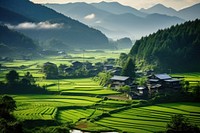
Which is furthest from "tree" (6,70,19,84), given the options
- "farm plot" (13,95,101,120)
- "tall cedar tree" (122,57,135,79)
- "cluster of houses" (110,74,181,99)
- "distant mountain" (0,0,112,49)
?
"distant mountain" (0,0,112,49)

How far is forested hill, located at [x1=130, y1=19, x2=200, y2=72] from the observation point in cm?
6169

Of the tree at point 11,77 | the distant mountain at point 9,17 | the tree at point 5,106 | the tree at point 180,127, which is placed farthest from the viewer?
the distant mountain at point 9,17

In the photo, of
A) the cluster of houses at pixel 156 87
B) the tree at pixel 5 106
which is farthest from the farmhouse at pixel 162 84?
the tree at pixel 5 106

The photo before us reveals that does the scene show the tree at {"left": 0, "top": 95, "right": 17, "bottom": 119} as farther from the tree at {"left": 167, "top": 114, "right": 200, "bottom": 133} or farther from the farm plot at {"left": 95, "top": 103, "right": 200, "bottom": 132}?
the tree at {"left": 167, "top": 114, "right": 200, "bottom": 133}

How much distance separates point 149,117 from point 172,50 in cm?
3571

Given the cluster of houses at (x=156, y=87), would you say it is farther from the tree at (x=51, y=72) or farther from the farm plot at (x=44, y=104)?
the tree at (x=51, y=72)

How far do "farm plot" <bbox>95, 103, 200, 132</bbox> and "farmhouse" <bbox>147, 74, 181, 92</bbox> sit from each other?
17.7 ft

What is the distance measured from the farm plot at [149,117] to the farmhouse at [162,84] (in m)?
5.40

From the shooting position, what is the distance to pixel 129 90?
1702 inches

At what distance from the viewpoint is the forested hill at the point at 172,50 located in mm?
61688

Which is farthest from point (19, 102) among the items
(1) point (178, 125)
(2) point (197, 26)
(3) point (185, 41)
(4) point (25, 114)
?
(2) point (197, 26)

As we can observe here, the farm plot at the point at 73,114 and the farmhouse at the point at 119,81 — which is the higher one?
the farmhouse at the point at 119,81

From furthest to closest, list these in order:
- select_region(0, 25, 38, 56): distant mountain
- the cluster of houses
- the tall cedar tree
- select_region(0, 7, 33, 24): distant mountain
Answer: select_region(0, 7, 33, 24): distant mountain, select_region(0, 25, 38, 56): distant mountain, the tall cedar tree, the cluster of houses

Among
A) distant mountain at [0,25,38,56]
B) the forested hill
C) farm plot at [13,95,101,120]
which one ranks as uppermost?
distant mountain at [0,25,38,56]
